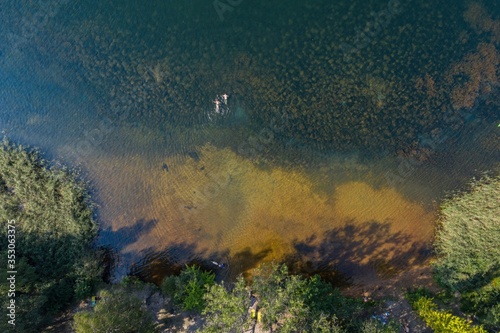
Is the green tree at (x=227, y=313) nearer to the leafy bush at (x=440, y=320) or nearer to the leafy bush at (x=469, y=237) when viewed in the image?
the leafy bush at (x=440, y=320)

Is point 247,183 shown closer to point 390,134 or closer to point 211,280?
point 211,280

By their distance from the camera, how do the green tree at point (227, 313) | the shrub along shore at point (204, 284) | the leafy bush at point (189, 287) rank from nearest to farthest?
the green tree at point (227, 313) → the shrub along shore at point (204, 284) → the leafy bush at point (189, 287)

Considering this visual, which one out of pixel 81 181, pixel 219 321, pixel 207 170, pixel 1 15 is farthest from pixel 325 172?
pixel 1 15

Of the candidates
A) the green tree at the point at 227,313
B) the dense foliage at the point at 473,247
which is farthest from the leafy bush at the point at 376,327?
the green tree at the point at 227,313

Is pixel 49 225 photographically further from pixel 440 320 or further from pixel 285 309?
pixel 440 320

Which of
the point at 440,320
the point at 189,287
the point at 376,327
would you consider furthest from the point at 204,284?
the point at 440,320
